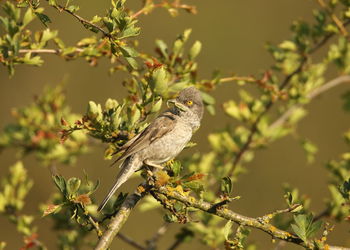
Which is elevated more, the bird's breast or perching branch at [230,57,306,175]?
perching branch at [230,57,306,175]

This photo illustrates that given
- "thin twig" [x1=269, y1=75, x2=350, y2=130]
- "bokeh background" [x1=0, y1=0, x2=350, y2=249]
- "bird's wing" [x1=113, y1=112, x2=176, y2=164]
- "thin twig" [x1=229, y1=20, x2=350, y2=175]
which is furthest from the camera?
"bokeh background" [x1=0, y1=0, x2=350, y2=249]

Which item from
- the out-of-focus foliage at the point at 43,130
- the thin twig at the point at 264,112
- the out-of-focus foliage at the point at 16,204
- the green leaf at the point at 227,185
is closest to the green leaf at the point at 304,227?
the green leaf at the point at 227,185

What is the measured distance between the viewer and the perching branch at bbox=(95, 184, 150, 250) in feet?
10.9

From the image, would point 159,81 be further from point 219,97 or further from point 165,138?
point 219,97

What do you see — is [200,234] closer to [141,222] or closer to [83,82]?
[141,222]

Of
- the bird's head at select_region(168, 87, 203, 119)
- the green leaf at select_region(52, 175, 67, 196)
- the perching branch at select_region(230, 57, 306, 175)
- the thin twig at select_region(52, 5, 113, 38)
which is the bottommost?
the green leaf at select_region(52, 175, 67, 196)

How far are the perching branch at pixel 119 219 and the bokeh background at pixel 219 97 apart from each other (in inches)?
208

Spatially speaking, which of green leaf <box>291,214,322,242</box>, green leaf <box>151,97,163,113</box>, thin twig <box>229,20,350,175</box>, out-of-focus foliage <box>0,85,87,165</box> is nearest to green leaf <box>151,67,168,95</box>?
green leaf <box>151,97,163,113</box>

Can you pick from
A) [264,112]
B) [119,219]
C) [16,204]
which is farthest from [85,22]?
[264,112]

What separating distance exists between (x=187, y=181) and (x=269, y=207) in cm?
597

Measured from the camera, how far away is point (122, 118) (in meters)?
3.90

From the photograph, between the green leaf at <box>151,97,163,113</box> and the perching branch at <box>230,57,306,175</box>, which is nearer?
the green leaf at <box>151,97,163,113</box>

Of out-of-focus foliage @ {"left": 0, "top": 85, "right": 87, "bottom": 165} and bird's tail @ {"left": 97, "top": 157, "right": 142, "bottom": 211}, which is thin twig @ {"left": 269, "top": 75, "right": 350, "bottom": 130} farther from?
out-of-focus foliage @ {"left": 0, "top": 85, "right": 87, "bottom": 165}

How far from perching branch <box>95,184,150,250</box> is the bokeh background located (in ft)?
17.3
